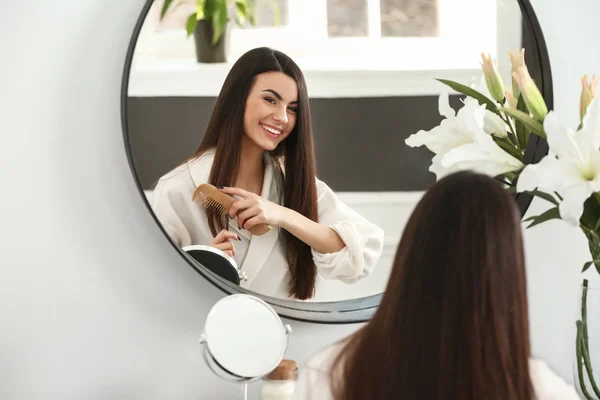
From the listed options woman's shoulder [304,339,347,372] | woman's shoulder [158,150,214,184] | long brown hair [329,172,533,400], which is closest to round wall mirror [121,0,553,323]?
woman's shoulder [158,150,214,184]

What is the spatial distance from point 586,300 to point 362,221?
1.21 ft

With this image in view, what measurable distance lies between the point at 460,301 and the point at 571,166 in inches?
12.4

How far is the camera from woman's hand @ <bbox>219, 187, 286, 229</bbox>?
3.71 ft

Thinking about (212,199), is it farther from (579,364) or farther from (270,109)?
(579,364)

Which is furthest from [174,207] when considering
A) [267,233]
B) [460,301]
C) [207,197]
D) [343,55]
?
[460,301]

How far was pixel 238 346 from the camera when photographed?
3.19 ft

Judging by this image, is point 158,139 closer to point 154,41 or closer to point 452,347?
point 154,41

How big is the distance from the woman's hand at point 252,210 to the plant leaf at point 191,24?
0.84 ft

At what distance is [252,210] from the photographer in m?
1.14

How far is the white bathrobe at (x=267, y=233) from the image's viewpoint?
1121 millimetres

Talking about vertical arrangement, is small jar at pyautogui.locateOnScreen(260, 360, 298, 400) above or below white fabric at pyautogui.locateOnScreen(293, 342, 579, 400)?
below

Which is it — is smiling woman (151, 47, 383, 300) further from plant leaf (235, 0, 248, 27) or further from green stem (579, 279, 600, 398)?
green stem (579, 279, 600, 398)

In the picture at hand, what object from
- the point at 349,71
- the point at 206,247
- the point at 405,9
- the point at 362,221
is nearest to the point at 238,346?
the point at 206,247

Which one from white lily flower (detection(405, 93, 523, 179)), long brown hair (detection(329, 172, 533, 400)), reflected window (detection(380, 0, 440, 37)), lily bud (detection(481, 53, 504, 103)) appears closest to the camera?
long brown hair (detection(329, 172, 533, 400))
